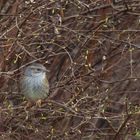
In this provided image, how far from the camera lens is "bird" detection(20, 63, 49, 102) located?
8664mm

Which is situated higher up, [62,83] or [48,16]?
[48,16]

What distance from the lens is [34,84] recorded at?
29.3 ft

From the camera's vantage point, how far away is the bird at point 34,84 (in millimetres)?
8664

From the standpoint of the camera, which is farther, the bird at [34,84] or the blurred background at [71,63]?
the bird at [34,84]

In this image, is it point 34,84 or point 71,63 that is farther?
point 34,84

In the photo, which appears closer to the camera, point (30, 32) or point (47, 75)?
point (30, 32)

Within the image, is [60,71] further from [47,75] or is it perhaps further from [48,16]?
[48,16]

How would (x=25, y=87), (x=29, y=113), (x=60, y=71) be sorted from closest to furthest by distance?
1. (x=29, y=113)
2. (x=25, y=87)
3. (x=60, y=71)

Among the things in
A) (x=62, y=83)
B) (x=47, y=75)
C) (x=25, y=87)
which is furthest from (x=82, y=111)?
(x=47, y=75)

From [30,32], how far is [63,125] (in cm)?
147

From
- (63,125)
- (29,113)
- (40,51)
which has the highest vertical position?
(40,51)

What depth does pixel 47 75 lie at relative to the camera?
9633mm

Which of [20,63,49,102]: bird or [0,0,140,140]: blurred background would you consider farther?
[20,63,49,102]: bird

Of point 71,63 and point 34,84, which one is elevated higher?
point 71,63
